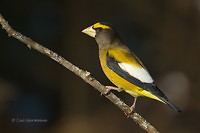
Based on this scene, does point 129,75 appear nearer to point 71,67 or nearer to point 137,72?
point 137,72

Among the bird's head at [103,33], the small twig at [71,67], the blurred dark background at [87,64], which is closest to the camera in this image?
the small twig at [71,67]

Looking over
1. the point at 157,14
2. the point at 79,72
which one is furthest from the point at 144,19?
the point at 79,72

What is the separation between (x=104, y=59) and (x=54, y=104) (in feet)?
13.3

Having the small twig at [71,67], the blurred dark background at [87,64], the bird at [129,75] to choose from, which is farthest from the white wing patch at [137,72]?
the blurred dark background at [87,64]

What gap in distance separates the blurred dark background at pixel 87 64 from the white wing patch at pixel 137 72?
11.2ft

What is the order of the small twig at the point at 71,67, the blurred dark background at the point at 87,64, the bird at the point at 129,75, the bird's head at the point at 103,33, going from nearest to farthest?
1. the small twig at the point at 71,67
2. the bird at the point at 129,75
3. the bird's head at the point at 103,33
4. the blurred dark background at the point at 87,64

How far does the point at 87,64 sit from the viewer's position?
7.39 meters

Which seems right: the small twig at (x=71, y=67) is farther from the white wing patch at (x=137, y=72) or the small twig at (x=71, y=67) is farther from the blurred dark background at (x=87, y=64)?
the blurred dark background at (x=87, y=64)

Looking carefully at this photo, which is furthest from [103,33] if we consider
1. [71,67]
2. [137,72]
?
[71,67]

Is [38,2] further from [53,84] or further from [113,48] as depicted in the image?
[113,48]

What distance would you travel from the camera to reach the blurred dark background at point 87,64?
6664mm

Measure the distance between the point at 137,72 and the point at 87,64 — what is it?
4.24 m

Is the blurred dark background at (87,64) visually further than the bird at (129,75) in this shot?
Yes

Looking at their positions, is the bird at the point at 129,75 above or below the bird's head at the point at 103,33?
below
